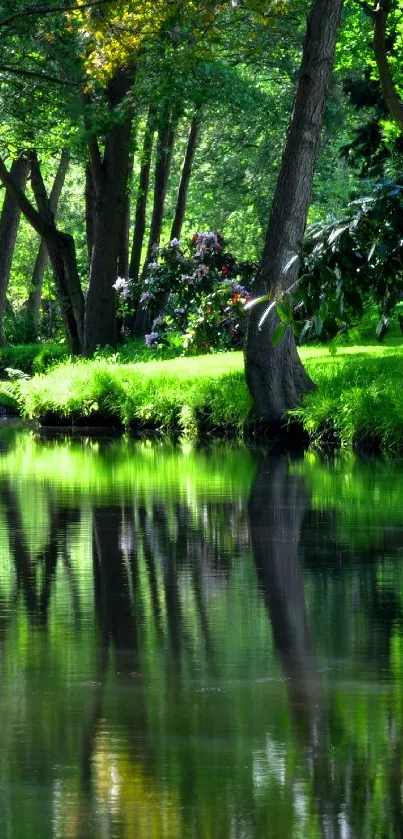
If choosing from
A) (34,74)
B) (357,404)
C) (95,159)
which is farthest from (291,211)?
(95,159)

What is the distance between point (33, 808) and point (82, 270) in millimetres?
37204

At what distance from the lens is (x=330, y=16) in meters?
19.4

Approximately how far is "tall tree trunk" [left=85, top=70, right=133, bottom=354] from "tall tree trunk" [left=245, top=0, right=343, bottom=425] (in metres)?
11.1

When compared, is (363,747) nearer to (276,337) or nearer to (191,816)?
(191,816)

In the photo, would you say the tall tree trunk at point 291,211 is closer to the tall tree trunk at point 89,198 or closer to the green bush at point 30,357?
the tall tree trunk at point 89,198

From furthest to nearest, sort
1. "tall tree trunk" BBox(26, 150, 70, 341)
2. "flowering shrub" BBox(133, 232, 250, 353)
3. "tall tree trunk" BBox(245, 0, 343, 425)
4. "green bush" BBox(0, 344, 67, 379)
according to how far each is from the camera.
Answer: "tall tree trunk" BBox(26, 150, 70, 341), "green bush" BBox(0, 344, 67, 379), "flowering shrub" BBox(133, 232, 250, 353), "tall tree trunk" BBox(245, 0, 343, 425)

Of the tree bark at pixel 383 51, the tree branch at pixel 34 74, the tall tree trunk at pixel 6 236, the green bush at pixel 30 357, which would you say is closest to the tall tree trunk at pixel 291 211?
the tree bark at pixel 383 51

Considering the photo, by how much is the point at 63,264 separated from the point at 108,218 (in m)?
2.85

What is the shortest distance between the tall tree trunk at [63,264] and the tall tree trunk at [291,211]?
42.9ft

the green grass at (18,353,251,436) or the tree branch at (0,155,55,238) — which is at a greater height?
the tree branch at (0,155,55,238)

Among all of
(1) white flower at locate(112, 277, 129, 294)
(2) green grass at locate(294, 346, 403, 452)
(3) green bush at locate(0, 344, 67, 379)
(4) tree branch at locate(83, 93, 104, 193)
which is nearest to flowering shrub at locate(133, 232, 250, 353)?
(1) white flower at locate(112, 277, 129, 294)

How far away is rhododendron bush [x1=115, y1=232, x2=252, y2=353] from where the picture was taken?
2852 centimetres

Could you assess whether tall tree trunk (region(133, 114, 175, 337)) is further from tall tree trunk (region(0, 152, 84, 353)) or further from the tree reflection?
the tree reflection

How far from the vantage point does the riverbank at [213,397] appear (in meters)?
18.5
